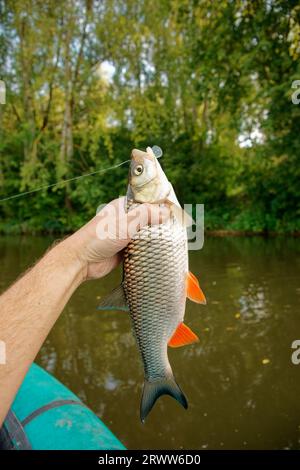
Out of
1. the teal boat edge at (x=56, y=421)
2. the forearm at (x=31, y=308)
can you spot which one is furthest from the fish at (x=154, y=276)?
the teal boat edge at (x=56, y=421)

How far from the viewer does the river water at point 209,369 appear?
379 cm

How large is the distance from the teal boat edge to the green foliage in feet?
52.0

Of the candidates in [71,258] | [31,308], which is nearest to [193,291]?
[71,258]

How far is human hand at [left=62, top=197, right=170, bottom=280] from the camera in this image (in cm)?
180

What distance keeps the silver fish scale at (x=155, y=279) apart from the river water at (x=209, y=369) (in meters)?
2.24

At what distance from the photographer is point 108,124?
24.3m

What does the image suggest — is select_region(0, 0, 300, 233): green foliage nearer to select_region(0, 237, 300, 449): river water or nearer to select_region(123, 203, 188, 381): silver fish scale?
select_region(0, 237, 300, 449): river water

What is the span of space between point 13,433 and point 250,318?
4.82m

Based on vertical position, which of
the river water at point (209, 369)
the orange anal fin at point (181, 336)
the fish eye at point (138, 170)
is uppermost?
the fish eye at point (138, 170)

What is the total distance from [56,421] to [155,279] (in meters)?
1.58

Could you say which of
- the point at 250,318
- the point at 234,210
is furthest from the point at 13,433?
the point at 234,210

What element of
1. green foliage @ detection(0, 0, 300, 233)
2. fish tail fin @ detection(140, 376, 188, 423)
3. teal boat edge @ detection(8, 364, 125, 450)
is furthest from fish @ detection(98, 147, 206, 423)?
green foliage @ detection(0, 0, 300, 233)

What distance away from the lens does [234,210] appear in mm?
21828

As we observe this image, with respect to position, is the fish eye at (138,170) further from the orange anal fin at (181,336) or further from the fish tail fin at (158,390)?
the fish tail fin at (158,390)
